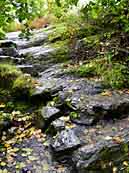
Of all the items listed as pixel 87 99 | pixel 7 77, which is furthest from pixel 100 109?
pixel 7 77

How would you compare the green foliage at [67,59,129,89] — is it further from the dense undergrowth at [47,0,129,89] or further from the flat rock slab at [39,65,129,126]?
the flat rock slab at [39,65,129,126]

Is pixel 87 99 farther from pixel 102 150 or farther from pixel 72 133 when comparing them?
pixel 102 150

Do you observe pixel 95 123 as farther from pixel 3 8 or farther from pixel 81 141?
pixel 3 8

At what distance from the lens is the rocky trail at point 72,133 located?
201 inches

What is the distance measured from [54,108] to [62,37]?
475cm

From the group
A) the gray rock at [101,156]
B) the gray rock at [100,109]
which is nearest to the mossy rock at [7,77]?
the gray rock at [100,109]

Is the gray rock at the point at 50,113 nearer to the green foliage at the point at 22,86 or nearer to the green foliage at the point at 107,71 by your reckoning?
the green foliage at the point at 22,86

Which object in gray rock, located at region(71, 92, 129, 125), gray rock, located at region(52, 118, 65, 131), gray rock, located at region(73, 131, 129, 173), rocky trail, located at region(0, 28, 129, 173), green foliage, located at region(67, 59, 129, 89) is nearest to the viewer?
gray rock, located at region(73, 131, 129, 173)

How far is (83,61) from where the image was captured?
337 inches

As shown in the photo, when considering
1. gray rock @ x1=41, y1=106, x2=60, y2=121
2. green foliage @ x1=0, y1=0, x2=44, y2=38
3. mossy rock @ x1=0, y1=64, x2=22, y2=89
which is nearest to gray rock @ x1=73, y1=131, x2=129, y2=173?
gray rock @ x1=41, y1=106, x2=60, y2=121

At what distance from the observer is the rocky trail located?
5.11 metres

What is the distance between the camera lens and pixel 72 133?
18.6 ft

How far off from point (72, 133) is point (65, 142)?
241mm

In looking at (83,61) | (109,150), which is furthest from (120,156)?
(83,61)
